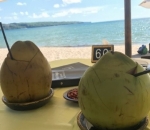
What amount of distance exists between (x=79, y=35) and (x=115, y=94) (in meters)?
16.1

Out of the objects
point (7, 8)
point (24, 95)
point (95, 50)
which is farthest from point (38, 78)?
point (7, 8)

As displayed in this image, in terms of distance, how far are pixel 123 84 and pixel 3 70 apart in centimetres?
38

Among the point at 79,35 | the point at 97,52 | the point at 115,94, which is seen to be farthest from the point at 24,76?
the point at 79,35

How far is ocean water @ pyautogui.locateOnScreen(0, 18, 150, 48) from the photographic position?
44.9 ft

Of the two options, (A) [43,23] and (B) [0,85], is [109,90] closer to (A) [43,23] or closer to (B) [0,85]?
(B) [0,85]

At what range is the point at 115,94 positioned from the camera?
447mm

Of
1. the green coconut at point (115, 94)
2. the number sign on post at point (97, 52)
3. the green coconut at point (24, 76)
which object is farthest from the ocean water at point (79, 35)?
the green coconut at point (115, 94)

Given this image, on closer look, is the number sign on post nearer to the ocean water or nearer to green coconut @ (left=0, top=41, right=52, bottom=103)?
green coconut @ (left=0, top=41, right=52, bottom=103)

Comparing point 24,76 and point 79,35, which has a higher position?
point 24,76

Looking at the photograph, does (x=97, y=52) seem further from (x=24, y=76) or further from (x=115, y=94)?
(x=115, y=94)

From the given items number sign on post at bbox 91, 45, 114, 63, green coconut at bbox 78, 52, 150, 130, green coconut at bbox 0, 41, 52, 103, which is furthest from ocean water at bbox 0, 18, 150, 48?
green coconut at bbox 78, 52, 150, 130

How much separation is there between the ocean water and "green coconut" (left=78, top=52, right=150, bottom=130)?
11.5 metres

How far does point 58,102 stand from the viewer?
77cm

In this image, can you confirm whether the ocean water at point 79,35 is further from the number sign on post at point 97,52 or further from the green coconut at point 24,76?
the green coconut at point 24,76
